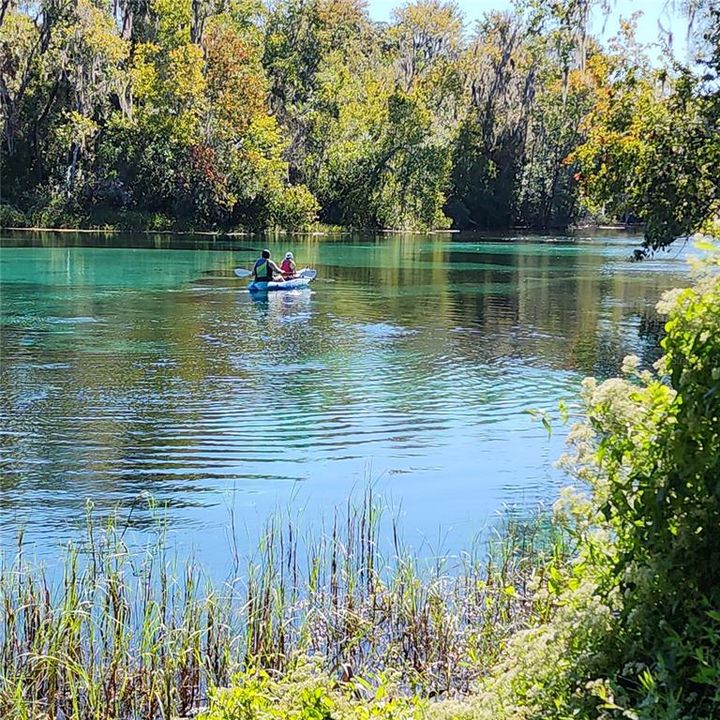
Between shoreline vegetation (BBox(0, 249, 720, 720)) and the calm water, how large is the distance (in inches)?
55.6

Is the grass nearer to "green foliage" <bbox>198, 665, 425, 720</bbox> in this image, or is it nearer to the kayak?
"green foliage" <bbox>198, 665, 425, 720</bbox>

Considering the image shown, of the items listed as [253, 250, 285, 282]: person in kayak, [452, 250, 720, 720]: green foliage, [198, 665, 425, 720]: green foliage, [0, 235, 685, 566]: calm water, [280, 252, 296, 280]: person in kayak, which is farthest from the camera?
[280, 252, 296, 280]: person in kayak

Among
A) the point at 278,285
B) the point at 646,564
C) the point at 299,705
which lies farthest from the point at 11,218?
the point at 646,564

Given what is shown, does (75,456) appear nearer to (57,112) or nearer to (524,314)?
(524,314)

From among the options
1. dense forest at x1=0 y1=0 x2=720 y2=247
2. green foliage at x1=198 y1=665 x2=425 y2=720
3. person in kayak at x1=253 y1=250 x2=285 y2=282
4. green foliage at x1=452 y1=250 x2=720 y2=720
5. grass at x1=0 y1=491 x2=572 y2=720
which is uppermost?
dense forest at x1=0 y1=0 x2=720 y2=247

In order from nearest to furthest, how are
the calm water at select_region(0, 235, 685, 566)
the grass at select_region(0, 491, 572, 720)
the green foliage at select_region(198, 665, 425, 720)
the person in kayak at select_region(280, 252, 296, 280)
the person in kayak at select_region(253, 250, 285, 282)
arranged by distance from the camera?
the green foliage at select_region(198, 665, 425, 720)
the grass at select_region(0, 491, 572, 720)
the calm water at select_region(0, 235, 685, 566)
the person in kayak at select_region(253, 250, 285, 282)
the person in kayak at select_region(280, 252, 296, 280)

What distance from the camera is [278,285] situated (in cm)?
2586

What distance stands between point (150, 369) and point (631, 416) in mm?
13094

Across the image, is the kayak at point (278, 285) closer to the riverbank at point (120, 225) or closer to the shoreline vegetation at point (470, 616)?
the shoreline vegetation at point (470, 616)

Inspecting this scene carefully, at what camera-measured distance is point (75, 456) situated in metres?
10.5

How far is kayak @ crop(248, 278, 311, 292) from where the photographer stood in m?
25.5

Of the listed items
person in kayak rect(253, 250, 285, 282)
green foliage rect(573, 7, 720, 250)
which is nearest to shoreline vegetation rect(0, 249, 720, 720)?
green foliage rect(573, 7, 720, 250)

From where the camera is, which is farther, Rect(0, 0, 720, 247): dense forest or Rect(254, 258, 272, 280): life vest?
Rect(0, 0, 720, 247): dense forest

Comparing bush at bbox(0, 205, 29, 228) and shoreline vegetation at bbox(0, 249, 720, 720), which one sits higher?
bush at bbox(0, 205, 29, 228)
